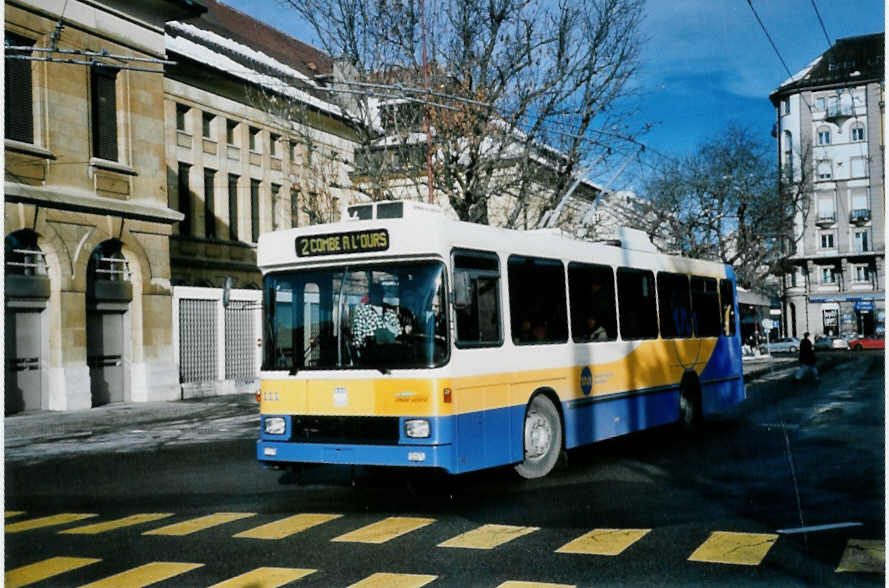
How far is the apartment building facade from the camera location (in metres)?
30.8

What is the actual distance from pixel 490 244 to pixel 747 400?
15641mm

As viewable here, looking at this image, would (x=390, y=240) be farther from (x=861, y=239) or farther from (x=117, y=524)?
(x=861, y=239)

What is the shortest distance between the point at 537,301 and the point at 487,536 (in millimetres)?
3736

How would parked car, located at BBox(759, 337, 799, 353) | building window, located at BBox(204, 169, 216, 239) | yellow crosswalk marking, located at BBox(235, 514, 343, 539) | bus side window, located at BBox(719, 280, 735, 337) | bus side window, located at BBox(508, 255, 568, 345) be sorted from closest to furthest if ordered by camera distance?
yellow crosswalk marking, located at BBox(235, 514, 343, 539) → bus side window, located at BBox(508, 255, 568, 345) → bus side window, located at BBox(719, 280, 735, 337) → building window, located at BBox(204, 169, 216, 239) → parked car, located at BBox(759, 337, 799, 353)

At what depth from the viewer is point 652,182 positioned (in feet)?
161

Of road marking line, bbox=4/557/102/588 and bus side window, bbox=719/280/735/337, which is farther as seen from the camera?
bus side window, bbox=719/280/735/337

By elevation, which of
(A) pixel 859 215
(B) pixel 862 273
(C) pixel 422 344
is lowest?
(C) pixel 422 344

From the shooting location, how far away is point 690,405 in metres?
16.1

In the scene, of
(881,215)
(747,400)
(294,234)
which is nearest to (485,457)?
(294,234)

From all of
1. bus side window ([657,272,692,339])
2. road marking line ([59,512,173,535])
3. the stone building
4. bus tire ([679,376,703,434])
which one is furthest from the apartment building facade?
road marking line ([59,512,173,535])

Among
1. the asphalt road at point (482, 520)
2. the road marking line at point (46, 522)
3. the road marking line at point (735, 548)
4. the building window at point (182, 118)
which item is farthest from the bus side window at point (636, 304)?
the building window at point (182, 118)

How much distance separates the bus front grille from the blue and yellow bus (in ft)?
0.04

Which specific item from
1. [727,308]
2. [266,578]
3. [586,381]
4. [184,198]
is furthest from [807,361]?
[266,578]

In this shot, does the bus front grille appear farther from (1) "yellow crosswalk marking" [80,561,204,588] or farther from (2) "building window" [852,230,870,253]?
(2) "building window" [852,230,870,253]
